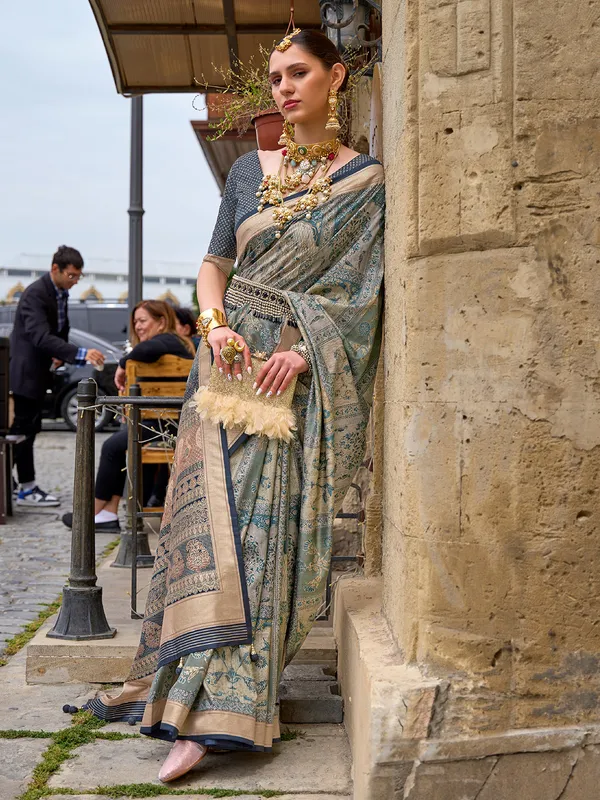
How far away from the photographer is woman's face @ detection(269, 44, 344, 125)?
333 centimetres

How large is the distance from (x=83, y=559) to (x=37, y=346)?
468cm

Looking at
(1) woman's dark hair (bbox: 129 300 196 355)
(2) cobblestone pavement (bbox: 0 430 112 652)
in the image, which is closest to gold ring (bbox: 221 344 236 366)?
(2) cobblestone pavement (bbox: 0 430 112 652)

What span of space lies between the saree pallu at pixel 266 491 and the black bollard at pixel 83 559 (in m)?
0.81

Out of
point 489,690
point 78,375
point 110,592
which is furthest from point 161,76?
point 78,375

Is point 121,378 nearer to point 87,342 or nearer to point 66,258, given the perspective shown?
point 66,258

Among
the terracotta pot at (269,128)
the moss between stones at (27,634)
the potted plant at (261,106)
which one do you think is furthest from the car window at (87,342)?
the terracotta pot at (269,128)

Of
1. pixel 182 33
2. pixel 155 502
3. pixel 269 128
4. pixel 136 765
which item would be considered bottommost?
pixel 136 765

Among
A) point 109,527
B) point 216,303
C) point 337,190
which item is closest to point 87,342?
point 109,527

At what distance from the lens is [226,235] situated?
3.54 meters

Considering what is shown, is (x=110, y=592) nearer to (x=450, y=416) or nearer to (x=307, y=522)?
(x=307, y=522)

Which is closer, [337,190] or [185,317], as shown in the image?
[337,190]

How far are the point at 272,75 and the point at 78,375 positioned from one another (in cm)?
1478

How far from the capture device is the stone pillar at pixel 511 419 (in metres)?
2.70

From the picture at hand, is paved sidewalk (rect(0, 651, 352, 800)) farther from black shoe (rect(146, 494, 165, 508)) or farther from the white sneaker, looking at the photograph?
the white sneaker
